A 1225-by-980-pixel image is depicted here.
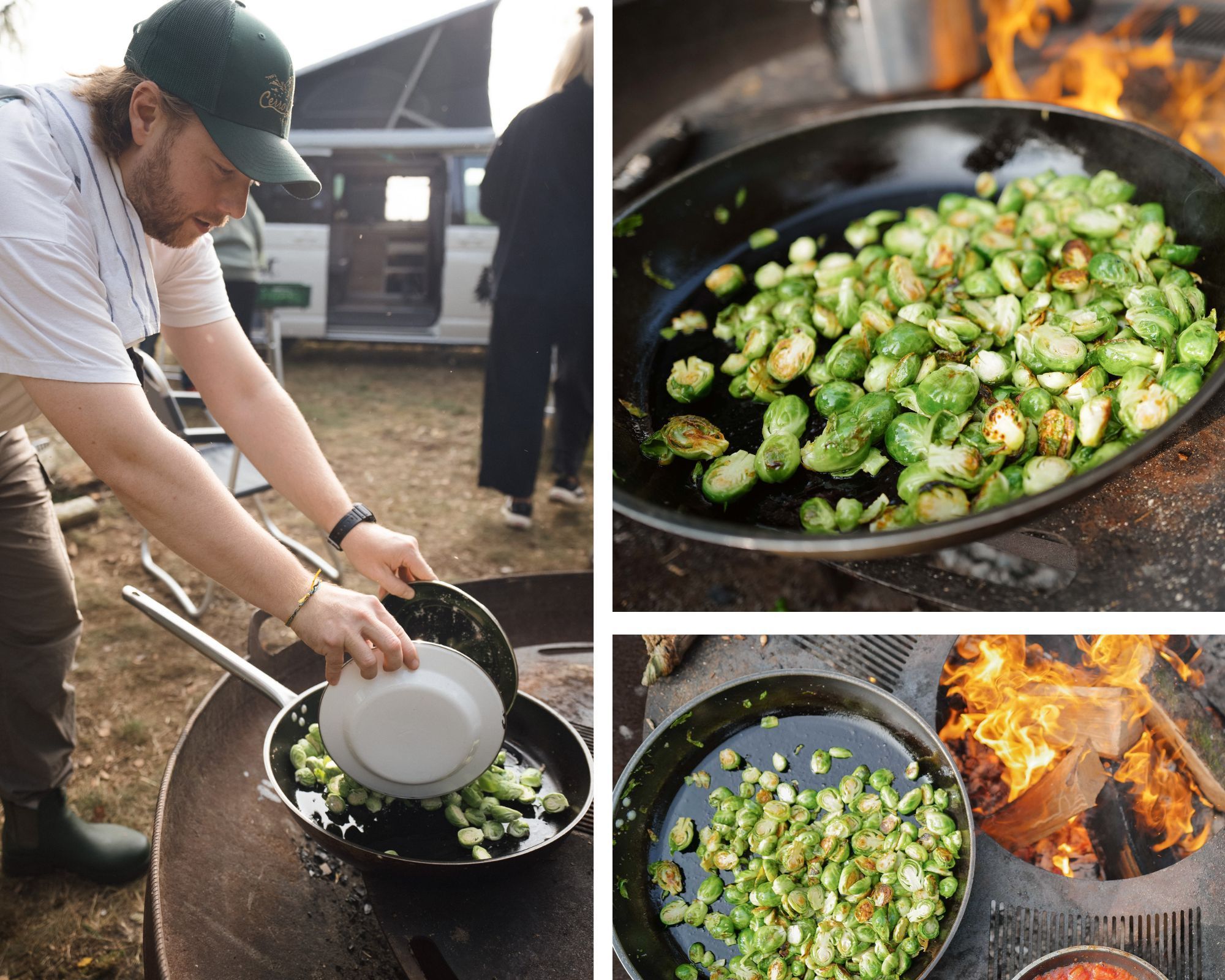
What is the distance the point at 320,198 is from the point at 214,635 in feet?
2.71

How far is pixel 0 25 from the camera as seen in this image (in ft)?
4.50

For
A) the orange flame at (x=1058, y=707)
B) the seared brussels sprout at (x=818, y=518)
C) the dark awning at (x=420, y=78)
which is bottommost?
the orange flame at (x=1058, y=707)

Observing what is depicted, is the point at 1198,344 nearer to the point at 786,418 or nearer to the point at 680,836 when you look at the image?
the point at 786,418

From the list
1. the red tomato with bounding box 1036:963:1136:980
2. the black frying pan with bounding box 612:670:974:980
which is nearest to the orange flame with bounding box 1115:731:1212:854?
the red tomato with bounding box 1036:963:1136:980

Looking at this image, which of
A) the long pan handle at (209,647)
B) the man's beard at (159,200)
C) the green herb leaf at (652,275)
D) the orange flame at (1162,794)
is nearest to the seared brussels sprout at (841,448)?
the green herb leaf at (652,275)

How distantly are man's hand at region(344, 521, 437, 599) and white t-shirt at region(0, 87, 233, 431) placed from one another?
46 centimetres

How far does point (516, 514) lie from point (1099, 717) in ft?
3.86

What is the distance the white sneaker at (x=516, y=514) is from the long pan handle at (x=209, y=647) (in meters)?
0.52

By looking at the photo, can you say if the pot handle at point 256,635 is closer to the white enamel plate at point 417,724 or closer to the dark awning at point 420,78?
the white enamel plate at point 417,724

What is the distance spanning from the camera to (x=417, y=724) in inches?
53.1

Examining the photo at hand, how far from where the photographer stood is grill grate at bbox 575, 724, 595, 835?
57.4 inches

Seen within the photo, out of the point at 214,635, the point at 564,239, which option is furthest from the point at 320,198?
the point at 214,635

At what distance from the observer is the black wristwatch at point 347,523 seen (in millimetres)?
1494

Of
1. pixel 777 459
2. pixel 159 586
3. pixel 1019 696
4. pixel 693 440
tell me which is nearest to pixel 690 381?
pixel 693 440
